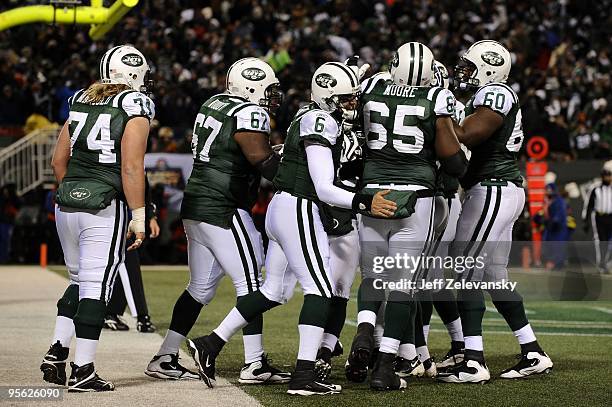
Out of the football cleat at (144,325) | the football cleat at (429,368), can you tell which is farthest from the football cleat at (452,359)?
the football cleat at (144,325)

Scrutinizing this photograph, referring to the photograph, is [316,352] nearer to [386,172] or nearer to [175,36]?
[386,172]

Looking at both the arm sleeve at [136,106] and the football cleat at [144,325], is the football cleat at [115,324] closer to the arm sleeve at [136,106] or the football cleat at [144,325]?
the football cleat at [144,325]

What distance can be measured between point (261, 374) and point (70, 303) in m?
1.19

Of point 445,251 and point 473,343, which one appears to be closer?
point 473,343

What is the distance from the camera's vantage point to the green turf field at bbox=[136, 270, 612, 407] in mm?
6625

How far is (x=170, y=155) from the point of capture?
18969 mm

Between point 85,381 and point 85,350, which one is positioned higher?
point 85,350

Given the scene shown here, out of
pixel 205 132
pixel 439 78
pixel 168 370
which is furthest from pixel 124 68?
pixel 439 78

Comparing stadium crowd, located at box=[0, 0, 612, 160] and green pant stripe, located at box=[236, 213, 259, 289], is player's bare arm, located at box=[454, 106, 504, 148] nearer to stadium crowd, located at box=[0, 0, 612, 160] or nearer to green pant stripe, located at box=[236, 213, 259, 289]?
green pant stripe, located at box=[236, 213, 259, 289]

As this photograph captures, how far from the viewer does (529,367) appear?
760cm

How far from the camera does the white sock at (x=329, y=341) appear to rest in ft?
24.2

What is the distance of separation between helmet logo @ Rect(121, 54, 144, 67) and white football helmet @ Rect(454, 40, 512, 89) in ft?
6.72

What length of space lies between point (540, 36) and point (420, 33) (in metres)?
2.75

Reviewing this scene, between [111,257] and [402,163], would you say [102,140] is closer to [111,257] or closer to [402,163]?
[111,257]
